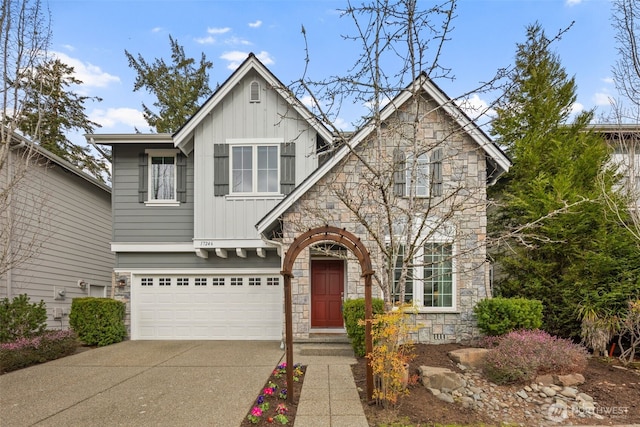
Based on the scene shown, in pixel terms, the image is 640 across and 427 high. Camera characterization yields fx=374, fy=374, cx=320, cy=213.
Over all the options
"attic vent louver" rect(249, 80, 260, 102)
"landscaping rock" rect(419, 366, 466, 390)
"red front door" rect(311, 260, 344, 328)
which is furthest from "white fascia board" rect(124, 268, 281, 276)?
"landscaping rock" rect(419, 366, 466, 390)

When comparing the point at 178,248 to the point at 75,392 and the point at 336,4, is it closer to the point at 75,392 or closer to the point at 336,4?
the point at 75,392

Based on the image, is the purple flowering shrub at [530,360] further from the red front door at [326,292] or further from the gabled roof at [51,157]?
the gabled roof at [51,157]

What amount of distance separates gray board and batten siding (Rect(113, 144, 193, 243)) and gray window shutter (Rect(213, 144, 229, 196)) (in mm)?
1038

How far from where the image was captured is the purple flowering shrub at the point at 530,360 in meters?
5.66

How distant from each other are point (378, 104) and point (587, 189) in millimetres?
6361

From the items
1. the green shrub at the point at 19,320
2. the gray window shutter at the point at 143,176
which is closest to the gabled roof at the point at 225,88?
the gray window shutter at the point at 143,176

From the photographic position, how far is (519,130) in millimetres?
10117

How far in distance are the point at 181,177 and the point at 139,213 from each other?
1.52 meters

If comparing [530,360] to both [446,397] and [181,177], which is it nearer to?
[446,397]

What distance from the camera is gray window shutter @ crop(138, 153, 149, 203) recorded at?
410 inches

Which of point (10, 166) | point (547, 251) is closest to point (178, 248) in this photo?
point (10, 166)

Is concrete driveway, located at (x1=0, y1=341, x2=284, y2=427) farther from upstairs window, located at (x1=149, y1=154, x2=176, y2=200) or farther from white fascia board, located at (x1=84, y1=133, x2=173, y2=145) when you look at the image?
white fascia board, located at (x1=84, y1=133, x2=173, y2=145)

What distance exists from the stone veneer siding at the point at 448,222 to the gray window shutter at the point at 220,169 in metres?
2.36

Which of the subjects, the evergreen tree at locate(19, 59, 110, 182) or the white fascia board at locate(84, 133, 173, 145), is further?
the evergreen tree at locate(19, 59, 110, 182)
